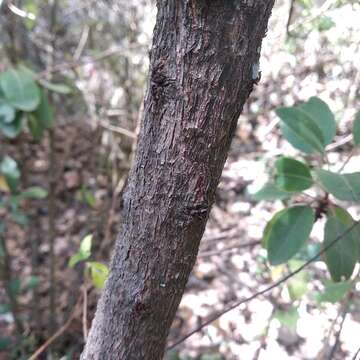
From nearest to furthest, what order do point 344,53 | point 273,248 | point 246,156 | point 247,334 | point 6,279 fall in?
point 273,248
point 344,53
point 6,279
point 247,334
point 246,156

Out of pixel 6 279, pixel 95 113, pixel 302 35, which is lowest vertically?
pixel 6 279

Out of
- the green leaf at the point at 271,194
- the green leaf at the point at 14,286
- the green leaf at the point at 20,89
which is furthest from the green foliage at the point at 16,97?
the green leaf at the point at 271,194

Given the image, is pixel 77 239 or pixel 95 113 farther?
pixel 77 239

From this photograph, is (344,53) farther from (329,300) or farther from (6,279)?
(6,279)

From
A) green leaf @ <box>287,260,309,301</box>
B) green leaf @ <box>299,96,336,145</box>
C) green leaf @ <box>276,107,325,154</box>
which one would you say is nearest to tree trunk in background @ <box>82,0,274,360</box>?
green leaf @ <box>276,107,325,154</box>

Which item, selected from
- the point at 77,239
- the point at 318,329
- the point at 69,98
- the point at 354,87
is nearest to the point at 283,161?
the point at 354,87

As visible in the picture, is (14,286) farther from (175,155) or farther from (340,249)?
(175,155)

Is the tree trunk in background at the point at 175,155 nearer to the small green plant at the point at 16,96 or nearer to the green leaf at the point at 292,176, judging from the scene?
the green leaf at the point at 292,176
